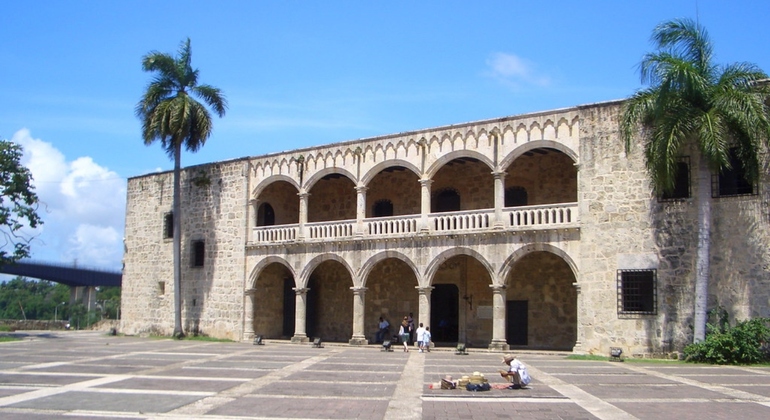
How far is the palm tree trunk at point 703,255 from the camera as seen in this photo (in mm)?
19797

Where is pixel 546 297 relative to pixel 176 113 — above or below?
below

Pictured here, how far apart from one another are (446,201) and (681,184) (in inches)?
373

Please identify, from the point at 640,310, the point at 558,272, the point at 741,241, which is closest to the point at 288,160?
the point at 558,272

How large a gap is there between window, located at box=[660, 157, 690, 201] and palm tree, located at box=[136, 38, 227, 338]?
61.8 ft

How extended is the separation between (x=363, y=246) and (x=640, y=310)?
10.0 meters

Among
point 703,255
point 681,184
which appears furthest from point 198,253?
point 703,255

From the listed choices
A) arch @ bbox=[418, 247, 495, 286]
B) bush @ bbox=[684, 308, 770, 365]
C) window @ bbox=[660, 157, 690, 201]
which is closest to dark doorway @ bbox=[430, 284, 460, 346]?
arch @ bbox=[418, 247, 495, 286]

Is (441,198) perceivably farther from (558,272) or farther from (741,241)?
(741,241)

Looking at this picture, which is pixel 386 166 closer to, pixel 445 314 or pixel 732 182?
pixel 445 314

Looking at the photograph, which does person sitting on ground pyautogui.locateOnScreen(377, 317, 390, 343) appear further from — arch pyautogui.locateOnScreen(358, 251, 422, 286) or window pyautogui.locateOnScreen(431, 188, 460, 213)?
window pyautogui.locateOnScreen(431, 188, 460, 213)

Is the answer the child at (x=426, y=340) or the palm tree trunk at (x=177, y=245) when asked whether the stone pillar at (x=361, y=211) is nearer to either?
the child at (x=426, y=340)

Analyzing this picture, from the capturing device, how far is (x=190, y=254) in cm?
3186

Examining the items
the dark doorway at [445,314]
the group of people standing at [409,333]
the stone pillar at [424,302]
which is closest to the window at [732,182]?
→ the stone pillar at [424,302]

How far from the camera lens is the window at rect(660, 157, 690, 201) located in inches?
827
